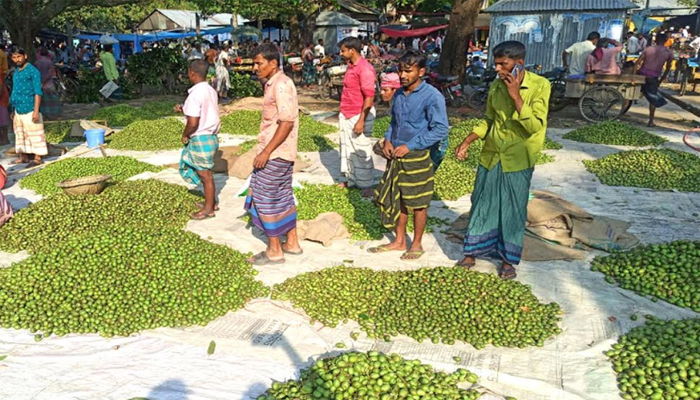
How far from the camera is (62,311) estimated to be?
384cm

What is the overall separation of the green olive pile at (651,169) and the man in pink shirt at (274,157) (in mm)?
4653

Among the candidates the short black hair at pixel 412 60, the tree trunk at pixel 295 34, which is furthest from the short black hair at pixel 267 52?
the tree trunk at pixel 295 34

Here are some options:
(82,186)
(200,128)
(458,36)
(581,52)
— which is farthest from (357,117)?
(458,36)

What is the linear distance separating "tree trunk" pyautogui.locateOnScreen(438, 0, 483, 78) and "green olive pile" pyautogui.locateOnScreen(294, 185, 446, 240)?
7920 millimetres

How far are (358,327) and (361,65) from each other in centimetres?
339

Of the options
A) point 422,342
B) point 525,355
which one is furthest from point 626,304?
point 422,342

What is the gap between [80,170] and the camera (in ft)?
24.1

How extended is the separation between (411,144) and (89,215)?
342cm

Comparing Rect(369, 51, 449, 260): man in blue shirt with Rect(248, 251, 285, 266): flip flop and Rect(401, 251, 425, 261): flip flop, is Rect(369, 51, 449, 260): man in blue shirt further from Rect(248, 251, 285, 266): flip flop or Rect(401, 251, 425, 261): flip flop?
Rect(248, 251, 285, 266): flip flop

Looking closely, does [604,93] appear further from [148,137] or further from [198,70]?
[148,137]

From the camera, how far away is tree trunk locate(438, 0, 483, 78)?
1308 cm

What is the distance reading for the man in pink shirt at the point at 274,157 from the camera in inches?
171

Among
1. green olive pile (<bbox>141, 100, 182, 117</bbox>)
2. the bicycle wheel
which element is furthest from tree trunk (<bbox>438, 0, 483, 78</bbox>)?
green olive pile (<bbox>141, 100, 182, 117</bbox>)

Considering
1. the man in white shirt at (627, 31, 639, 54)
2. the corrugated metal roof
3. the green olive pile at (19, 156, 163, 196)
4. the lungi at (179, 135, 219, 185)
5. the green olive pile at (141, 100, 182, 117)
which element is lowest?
the green olive pile at (19, 156, 163, 196)
